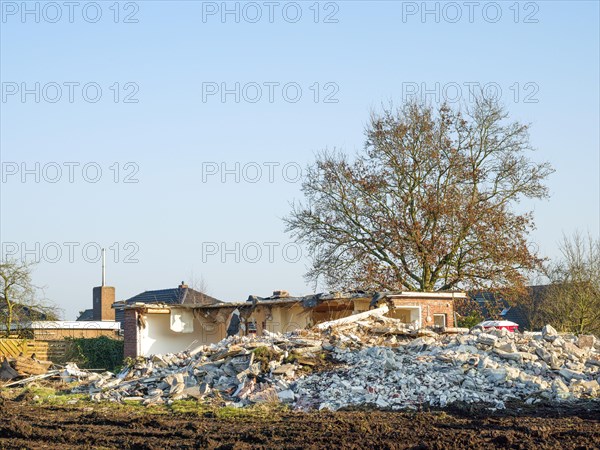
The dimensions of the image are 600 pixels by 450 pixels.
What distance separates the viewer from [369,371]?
18531 millimetres

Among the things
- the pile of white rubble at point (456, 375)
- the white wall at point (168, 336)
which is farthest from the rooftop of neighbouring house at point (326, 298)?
the pile of white rubble at point (456, 375)

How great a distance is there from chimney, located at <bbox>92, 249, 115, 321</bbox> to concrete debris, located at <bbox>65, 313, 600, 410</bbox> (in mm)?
30123

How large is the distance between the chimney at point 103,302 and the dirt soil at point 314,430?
36.3 m

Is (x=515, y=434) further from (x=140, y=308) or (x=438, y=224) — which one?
(x=438, y=224)

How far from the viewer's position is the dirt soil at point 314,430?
37.5ft

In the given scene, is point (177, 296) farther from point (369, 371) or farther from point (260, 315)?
point (369, 371)

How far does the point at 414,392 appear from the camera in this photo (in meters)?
17.0

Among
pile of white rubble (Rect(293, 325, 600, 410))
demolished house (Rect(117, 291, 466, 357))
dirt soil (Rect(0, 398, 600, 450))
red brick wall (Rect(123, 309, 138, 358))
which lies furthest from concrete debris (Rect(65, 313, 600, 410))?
red brick wall (Rect(123, 309, 138, 358))

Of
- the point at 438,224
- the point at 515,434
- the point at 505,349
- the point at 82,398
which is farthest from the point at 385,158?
the point at 515,434

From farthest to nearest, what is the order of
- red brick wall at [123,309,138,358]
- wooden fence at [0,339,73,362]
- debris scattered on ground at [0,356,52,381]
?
wooden fence at [0,339,73,362] → red brick wall at [123,309,138,358] → debris scattered on ground at [0,356,52,381]

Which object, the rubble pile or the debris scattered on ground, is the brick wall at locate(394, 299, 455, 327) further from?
the debris scattered on ground

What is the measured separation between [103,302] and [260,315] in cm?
2557

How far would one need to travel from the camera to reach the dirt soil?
1143 cm

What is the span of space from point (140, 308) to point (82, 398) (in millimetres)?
10876
